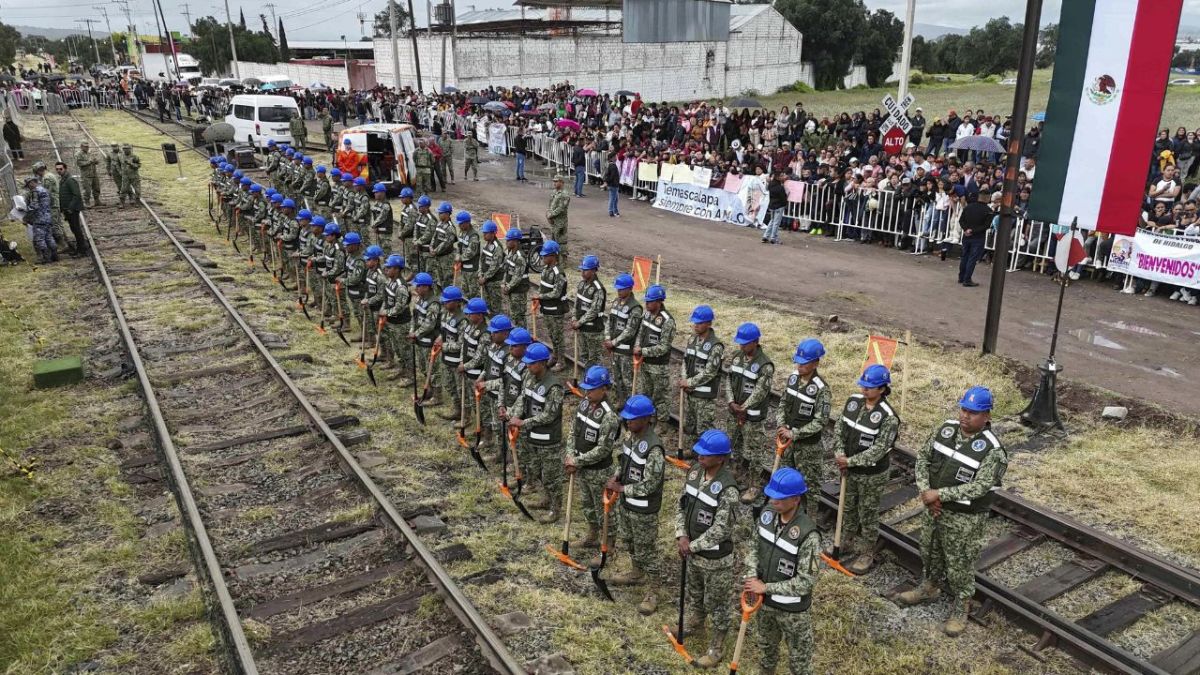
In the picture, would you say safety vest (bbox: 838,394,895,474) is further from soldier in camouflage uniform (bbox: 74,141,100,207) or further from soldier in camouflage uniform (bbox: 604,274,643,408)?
soldier in camouflage uniform (bbox: 74,141,100,207)

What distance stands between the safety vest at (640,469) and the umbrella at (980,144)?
54.8 ft

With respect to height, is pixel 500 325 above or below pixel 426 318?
above

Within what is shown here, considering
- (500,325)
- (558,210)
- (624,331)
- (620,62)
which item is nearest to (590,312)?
(624,331)

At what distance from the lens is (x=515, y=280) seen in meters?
12.7

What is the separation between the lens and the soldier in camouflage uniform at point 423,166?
24625 mm

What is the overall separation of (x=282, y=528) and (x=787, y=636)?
493 centimetres

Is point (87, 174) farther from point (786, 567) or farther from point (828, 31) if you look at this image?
point (828, 31)

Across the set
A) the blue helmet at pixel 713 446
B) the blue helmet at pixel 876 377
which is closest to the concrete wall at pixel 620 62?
the blue helmet at pixel 876 377

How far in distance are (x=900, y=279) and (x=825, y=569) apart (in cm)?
1037

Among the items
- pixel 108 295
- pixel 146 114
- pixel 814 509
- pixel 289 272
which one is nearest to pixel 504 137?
pixel 289 272

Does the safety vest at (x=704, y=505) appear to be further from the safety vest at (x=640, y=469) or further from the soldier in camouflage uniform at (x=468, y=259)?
the soldier in camouflage uniform at (x=468, y=259)

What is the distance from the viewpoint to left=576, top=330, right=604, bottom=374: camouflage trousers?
11.5 meters

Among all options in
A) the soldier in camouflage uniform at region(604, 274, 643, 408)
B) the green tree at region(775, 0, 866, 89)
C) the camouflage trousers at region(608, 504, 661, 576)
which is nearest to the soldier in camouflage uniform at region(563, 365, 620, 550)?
the camouflage trousers at region(608, 504, 661, 576)

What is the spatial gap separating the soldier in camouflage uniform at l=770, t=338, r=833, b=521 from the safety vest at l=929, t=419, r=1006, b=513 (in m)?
1.19
